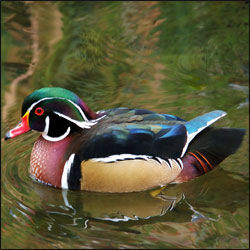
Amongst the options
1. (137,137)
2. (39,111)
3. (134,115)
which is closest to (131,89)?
(134,115)

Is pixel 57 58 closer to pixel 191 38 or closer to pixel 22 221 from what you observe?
pixel 191 38

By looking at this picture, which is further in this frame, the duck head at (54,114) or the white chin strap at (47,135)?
the white chin strap at (47,135)

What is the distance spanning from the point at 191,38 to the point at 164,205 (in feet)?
10.6

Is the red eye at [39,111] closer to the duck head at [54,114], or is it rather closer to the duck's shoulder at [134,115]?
the duck head at [54,114]

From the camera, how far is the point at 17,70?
730 cm

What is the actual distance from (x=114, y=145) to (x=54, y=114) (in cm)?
61

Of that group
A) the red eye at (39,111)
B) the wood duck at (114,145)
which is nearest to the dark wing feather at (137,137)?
the wood duck at (114,145)

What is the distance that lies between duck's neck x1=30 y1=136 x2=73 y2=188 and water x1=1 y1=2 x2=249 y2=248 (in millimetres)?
82

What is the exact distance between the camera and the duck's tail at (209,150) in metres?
5.27

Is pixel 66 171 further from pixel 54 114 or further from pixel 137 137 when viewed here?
pixel 137 137

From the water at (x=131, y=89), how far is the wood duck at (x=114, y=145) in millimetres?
122

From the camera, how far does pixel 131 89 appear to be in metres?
6.76

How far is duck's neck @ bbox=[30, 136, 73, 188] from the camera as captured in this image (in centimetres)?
526

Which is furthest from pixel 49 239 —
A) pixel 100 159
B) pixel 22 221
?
pixel 100 159
